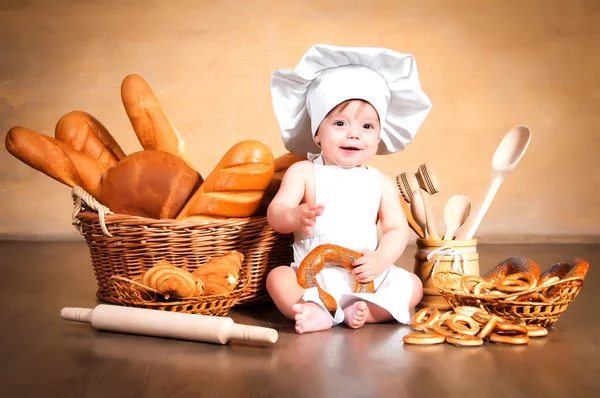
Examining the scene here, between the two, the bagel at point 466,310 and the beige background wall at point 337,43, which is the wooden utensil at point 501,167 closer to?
the bagel at point 466,310

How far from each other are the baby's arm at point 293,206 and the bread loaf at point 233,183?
0.11 metres

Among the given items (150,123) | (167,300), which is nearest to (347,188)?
(167,300)

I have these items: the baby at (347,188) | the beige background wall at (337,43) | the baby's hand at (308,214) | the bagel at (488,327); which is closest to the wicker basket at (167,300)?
the baby at (347,188)

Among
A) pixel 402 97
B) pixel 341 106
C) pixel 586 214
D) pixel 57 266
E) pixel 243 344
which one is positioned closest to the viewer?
pixel 243 344

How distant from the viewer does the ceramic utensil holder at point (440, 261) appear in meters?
1.97

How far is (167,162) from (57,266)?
4.19ft

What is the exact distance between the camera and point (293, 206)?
1910 millimetres

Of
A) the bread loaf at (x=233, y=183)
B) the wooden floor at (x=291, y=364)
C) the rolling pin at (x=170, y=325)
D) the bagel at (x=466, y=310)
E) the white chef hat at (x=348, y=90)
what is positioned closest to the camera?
the wooden floor at (x=291, y=364)

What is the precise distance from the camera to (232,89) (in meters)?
4.21

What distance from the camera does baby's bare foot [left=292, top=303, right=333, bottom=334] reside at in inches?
68.1

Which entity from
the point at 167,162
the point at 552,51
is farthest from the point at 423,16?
the point at 167,162

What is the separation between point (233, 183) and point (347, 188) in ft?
1.10

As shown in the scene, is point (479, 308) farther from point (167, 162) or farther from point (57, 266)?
point (57, 266)

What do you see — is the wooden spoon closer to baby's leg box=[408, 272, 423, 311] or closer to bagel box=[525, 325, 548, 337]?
baby's leg box=[408, 272, 423, 311]
